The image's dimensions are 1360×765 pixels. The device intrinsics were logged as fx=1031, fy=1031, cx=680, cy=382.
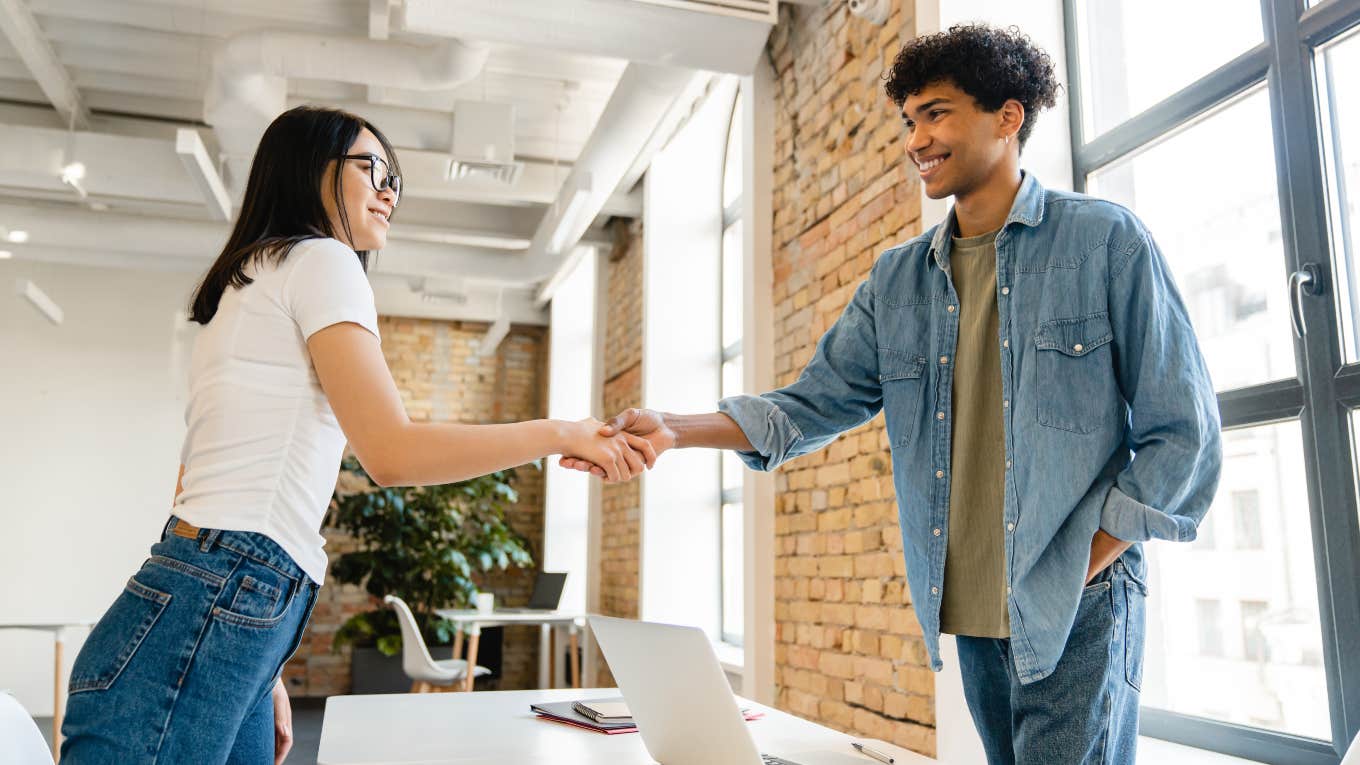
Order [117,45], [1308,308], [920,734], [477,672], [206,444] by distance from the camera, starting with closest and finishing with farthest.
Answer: [206,444] → [1308,308] → [920,734] → [117,45] → [477,672]

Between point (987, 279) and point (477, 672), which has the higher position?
point (987, 279)

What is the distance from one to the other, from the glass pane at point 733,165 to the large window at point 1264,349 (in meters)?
3.73

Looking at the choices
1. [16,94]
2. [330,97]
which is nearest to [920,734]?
[330,97]

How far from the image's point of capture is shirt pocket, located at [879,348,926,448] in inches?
69.3

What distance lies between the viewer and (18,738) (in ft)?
4.63

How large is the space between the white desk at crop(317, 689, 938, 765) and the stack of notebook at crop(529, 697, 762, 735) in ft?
0.08

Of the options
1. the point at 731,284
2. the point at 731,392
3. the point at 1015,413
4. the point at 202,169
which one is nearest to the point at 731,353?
the point at 731,392

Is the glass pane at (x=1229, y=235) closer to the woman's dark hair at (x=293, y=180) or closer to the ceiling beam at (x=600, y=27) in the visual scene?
the ceiling beam at (x=600, y=27)

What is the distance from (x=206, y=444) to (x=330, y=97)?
18.9ft

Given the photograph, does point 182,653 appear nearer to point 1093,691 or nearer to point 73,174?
→ point 1093,691

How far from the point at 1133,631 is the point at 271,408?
3.97 ft

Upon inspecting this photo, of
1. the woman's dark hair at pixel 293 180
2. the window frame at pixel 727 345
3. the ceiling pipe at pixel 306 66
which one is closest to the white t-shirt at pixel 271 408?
the woman's dark hair at pixel 293 180

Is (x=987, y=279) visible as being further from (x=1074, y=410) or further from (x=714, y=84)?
(x=714, y=84)

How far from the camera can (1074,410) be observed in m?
1.51
